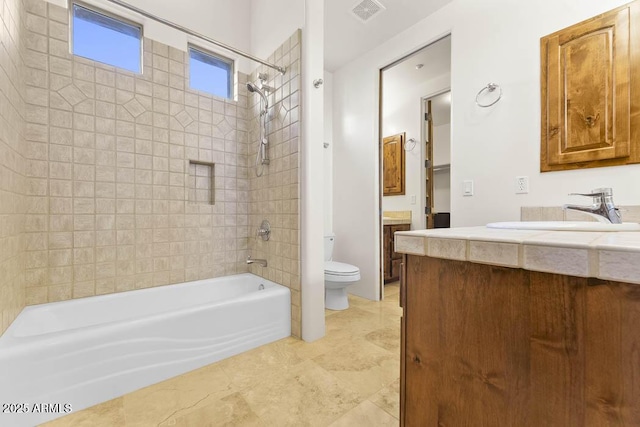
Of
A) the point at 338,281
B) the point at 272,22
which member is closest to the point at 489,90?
the point at 272,22

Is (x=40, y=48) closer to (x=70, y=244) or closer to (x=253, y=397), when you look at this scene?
(x=70, y=244)

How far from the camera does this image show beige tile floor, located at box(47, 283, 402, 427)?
1.18 meters

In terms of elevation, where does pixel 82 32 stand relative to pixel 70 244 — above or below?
above

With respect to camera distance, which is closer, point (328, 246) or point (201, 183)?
point (201, 183)

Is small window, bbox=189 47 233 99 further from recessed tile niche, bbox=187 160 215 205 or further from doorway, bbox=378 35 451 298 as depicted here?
doorway, bbox=378 35 451 298

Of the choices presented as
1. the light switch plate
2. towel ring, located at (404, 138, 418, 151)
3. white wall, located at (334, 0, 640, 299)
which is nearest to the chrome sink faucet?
white wall, located at (334, 0, 640, 299)

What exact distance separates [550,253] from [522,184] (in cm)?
164

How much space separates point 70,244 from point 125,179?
1.72 ft

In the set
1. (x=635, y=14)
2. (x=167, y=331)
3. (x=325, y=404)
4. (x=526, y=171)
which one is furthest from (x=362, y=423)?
(x=635, y=14)

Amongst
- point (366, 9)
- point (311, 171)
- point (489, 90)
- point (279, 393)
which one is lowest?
point (279, 393)

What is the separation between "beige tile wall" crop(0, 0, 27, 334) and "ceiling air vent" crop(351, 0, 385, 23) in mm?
2157

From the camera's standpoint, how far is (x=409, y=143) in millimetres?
3596

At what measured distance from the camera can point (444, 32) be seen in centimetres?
220

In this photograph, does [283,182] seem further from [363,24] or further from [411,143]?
[411,143]
